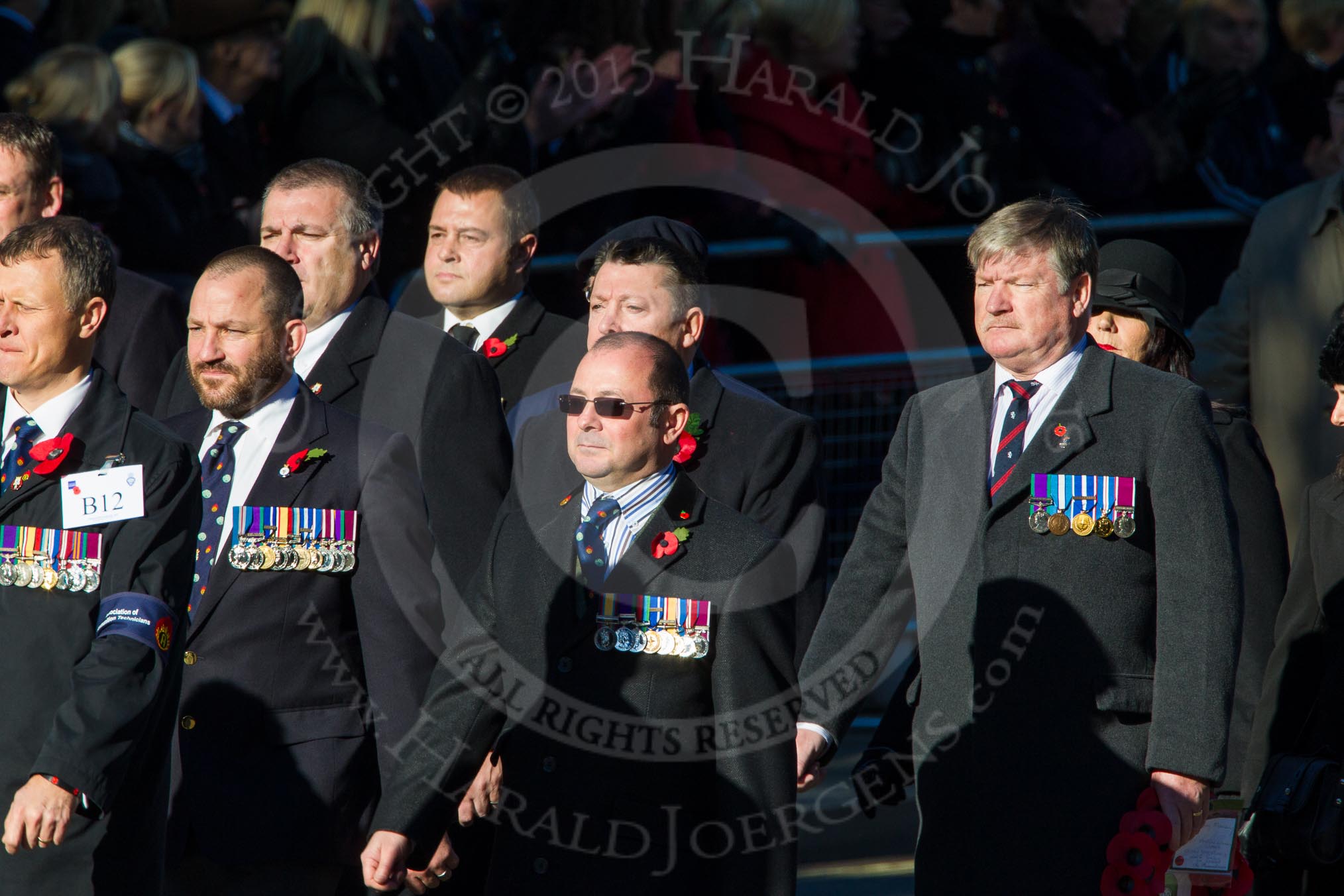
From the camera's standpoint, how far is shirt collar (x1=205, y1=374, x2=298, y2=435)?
4977mm

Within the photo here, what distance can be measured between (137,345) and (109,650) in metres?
1.87

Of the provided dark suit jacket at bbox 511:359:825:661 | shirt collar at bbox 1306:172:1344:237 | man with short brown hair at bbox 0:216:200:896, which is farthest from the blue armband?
shirt collar at bbox 1306:172:1344:237

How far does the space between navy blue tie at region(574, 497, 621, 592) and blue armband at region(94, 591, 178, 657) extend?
91cm

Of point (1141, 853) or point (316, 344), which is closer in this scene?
point (1141, 853)

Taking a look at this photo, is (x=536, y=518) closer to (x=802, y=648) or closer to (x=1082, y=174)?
(x=802, y=648)

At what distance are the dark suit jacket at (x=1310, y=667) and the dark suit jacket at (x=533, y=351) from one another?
219 centimetres

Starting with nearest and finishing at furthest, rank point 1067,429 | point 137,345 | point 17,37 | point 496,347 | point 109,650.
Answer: point 109,650 → point 1067,429 → point 137,345 → point 496,347 → point 17,37

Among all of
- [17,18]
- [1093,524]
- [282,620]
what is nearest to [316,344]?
[282,620]

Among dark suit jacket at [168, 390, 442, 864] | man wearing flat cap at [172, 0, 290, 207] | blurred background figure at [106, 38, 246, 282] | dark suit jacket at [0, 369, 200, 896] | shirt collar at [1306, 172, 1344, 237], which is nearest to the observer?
dark suit jacket at [0, 369, 200, 896]

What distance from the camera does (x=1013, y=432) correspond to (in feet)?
14.9

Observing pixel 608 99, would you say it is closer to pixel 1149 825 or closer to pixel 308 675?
pixel 308 675

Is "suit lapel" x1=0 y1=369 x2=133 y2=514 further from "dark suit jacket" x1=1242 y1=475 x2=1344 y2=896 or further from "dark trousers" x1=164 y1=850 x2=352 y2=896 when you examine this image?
"dark suit jacket" x1=1242 y1=475 x2=1344 y2=896

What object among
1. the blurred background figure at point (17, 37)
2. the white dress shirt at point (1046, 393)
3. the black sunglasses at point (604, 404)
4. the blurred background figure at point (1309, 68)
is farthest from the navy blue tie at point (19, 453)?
the blurred background figure at point (1309, 68)

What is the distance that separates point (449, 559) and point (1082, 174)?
5047 mm
